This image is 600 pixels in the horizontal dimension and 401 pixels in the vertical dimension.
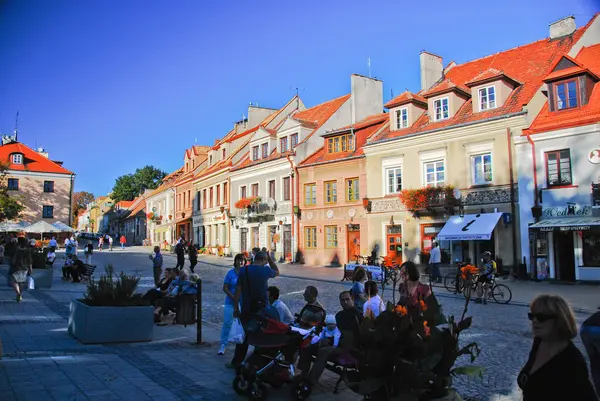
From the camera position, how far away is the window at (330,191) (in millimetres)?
29781

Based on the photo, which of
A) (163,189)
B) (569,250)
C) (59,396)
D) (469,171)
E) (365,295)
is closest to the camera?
(59,396)

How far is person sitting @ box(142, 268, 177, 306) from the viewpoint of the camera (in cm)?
1090

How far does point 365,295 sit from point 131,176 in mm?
87712

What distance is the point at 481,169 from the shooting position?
22469mm

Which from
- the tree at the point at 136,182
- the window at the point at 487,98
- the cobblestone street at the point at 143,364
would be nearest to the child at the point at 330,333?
the cobblestone street at the point at 143,364

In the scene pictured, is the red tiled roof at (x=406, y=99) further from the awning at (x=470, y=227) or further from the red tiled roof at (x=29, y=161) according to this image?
the red tiled roof at (x=29, y=161)

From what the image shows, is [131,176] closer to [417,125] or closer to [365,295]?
[417,125]

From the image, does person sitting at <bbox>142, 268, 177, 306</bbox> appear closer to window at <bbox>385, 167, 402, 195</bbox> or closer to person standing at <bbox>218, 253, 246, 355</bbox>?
person standing at <bbox>218, 253, 246, 355</bbox>

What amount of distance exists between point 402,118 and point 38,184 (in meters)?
42.0

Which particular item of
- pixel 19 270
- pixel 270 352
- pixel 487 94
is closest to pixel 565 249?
pixel 487 94

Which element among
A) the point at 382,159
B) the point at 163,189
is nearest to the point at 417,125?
the point at 382,159

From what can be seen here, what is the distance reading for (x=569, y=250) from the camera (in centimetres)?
2009

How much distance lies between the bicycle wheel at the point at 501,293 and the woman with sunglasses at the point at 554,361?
12677 mm

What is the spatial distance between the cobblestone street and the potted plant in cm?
24
